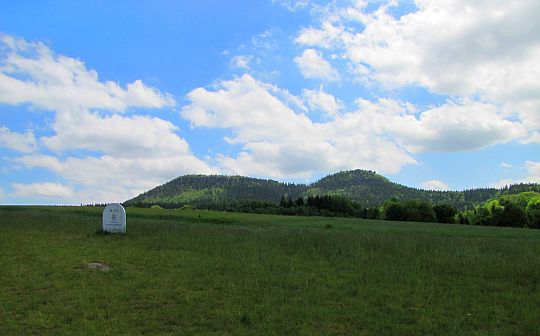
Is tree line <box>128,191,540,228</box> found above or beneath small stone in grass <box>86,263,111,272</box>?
above

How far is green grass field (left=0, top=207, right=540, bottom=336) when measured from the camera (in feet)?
35.6

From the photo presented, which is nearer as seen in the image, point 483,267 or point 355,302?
point 355,302

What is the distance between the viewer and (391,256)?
1988 cm

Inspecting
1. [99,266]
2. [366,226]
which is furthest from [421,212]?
[99,266]

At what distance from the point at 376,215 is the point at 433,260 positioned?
94.0 m

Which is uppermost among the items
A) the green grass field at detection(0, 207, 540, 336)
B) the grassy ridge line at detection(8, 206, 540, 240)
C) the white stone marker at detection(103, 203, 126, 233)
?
the white stone marker at detection(103, 203, 126, 233)

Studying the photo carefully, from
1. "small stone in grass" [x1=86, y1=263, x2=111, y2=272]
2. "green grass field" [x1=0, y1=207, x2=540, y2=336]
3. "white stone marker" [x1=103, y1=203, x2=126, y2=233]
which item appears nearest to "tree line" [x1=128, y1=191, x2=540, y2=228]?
"white stone marker" [x1=103, y1=203, x2=126, y2=233]

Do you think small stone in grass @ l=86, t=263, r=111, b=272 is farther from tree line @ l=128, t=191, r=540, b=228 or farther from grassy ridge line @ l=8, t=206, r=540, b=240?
tree line @ l=128, t=191, r=540, b=228

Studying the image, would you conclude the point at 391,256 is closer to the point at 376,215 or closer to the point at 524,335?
the point at 524,335

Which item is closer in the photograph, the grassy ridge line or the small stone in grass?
the small stone in grass

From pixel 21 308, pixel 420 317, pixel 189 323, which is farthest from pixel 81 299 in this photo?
pixel 420 317

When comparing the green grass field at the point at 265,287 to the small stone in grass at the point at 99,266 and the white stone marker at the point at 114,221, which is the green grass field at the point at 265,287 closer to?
the small stone in grass at the point at 99,266

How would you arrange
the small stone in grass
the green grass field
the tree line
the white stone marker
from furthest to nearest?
the tree line → the white stone marker → the small stone in grass → the green grass field

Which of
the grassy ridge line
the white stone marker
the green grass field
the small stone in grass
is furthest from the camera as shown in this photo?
the grassy ridge line
